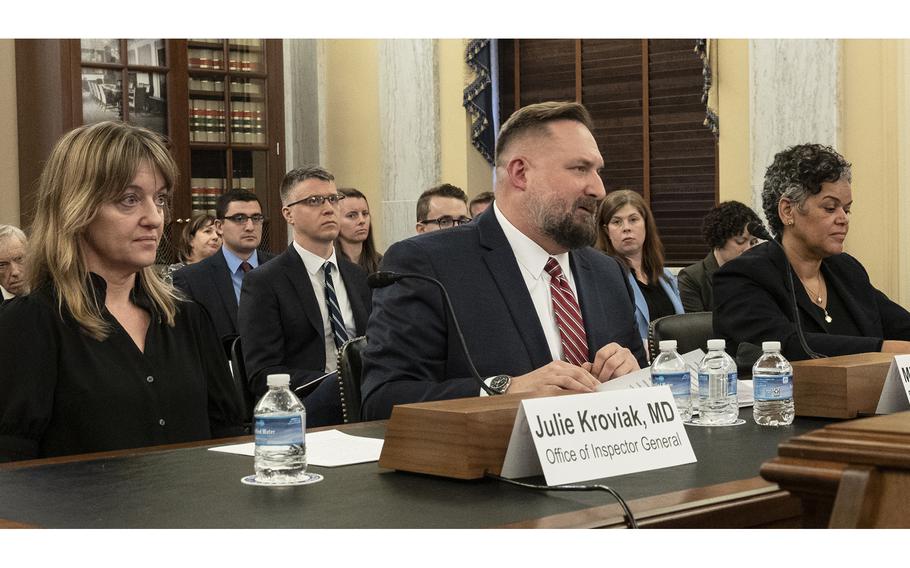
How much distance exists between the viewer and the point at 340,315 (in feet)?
15.8

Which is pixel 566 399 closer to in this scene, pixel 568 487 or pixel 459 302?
pixel 568 487

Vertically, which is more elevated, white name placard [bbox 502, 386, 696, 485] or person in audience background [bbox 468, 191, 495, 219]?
person in audience background [bbox 468, 191, 495, 219]

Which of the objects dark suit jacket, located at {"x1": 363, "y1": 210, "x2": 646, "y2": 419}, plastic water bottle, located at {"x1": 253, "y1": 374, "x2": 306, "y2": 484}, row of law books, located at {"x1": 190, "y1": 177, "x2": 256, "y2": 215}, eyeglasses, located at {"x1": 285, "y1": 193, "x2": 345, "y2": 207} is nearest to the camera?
plastic water bottle, located at {"x1": 253, "y1": 374, "x2": 306, "y2": 484}

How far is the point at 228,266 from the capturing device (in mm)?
6059

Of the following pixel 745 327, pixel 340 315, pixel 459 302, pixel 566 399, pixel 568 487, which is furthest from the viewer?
pixel 340 315

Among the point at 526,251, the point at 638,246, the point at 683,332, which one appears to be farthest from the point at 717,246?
the point at 526,251

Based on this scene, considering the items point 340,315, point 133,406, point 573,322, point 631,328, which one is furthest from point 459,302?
point 340,315

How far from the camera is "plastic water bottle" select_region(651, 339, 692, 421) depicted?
244cm

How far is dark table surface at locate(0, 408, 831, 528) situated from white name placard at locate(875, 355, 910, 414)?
0.53m

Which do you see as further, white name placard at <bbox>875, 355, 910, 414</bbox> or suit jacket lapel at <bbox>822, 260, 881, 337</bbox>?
suit jacket lapel at <bbox>822, 260, 881, 337</bbox>

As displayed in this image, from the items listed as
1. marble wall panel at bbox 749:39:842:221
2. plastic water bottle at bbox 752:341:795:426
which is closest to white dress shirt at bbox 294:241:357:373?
plastic water bottle at bbox 752:341:795:426

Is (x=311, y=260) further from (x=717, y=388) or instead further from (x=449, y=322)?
(x=717, y=388)

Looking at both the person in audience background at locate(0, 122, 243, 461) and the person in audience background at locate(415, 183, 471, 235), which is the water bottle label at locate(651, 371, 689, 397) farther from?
the person in audience background at locate(415, 183, 471, 235)
